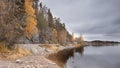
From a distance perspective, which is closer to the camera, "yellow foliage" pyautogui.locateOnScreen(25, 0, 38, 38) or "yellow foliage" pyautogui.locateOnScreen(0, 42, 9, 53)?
"yellow foliage" pyautogui.locateOnScreen(0, 42, 9, 53)

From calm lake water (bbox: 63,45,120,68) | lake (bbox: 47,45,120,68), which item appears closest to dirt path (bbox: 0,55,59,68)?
lake (bbox: 47,45,120,68)

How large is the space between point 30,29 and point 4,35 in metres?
20.5

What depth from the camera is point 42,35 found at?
101 meters

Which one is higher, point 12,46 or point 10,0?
point 10,0

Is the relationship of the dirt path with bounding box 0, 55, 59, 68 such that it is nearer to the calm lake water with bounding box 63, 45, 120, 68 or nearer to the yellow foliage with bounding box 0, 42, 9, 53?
the yellow foliage with bounding box 0, 42, 9, 53

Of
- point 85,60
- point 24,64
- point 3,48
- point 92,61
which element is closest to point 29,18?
point 85,60

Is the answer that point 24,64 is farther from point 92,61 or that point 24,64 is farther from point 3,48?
point 92,61

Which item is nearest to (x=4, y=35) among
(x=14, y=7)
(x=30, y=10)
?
(x=14, y=7)

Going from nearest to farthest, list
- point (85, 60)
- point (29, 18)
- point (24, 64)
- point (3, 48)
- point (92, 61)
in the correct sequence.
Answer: point (24, 64)
point (3, 48)
point (92, 61)
point (85, 60)
point (29, 18)

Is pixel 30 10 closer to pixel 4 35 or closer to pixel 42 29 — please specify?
pixel 4 35

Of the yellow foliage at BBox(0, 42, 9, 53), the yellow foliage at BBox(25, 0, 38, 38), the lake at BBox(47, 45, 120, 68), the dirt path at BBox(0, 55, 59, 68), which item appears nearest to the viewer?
the dirt path at BBox(0, 55, 59, 68)

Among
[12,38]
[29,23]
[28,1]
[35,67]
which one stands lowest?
[35,67]

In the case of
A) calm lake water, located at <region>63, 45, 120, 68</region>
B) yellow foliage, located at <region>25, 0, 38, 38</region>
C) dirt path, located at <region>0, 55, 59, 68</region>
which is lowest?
calm lake water, located at <region>63, 45, 120, 68</region>

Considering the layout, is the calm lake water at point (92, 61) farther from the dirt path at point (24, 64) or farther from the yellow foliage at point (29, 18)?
the yellow foliage at point (29, 18)
